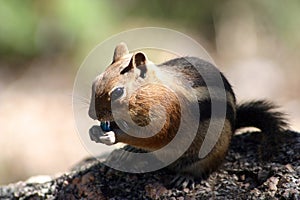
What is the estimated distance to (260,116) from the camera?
2.96 metres

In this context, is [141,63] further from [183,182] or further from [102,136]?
[183,182]

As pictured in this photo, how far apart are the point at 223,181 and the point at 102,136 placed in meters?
0.50

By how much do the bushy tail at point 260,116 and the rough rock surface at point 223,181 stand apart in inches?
1.8

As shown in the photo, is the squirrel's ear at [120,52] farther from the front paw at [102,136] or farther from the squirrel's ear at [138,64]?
the front paw at [102,136]

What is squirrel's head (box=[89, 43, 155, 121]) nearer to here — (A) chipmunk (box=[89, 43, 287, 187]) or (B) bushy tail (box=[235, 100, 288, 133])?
(A) chipmunk (box=[89, 43, 287, 187])

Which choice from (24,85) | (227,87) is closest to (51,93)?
(24,85)

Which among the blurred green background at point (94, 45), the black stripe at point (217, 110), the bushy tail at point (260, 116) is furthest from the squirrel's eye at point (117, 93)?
the blurred green background at point (94, 45)

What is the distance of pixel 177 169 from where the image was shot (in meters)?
2.71

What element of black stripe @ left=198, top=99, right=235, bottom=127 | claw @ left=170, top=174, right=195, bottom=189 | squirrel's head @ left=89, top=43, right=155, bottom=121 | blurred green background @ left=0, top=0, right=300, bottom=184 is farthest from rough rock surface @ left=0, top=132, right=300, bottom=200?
blurred green background @ left=0, top=0, right=300, bottom=184

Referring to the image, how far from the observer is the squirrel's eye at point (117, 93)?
243cm

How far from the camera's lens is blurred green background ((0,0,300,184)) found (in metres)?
6.84

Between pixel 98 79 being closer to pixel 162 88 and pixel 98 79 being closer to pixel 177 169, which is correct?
pixel 162 88

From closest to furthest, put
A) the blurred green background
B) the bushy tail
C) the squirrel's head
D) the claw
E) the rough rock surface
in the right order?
the squirrel's head < the rough rock surface < the claw < the bushy tail < the blurred green background

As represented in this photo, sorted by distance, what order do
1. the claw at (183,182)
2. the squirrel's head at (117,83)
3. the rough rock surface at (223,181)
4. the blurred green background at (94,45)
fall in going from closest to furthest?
the squirrel's head at (117,83), the rough rock surface at (223,181), the claw at (183,182), the blurred green background at (94,45)
